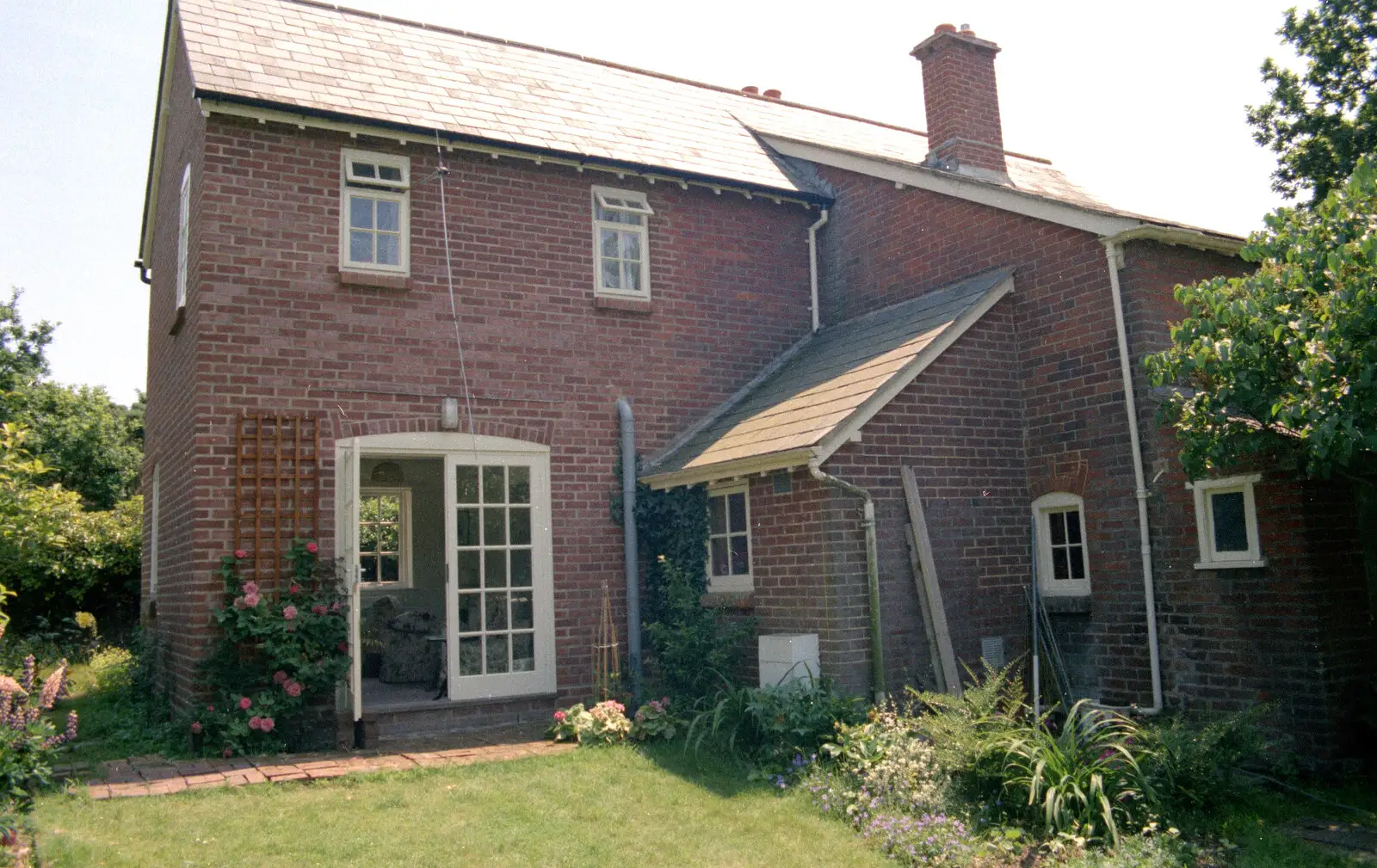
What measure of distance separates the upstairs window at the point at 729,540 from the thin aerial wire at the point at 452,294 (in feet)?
8.26

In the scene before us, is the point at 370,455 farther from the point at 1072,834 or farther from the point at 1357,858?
the point at 1357,858

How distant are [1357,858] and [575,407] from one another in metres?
7.72

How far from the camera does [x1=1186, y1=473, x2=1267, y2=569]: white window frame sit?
864 centimetres

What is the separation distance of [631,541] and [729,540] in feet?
3.63

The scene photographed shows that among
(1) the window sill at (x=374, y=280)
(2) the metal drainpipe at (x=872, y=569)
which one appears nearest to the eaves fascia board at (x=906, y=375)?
(2) the metal drainpipe at (x=872, y=569)

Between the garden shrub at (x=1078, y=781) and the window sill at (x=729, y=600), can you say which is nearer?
the garden shrub at (x=1078, y=781)

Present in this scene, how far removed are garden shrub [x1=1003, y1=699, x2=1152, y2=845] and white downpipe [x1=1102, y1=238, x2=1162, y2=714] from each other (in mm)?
1993

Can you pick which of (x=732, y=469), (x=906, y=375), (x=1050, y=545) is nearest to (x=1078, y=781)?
(x=1050, y=545)

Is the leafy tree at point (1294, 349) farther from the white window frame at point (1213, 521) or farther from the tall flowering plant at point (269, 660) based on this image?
the tall flowering plant at point (269, 660)

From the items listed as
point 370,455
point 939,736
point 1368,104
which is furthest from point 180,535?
point 1368,104

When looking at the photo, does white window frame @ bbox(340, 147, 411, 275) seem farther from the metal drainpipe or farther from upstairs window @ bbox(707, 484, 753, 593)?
the metal drainpipe

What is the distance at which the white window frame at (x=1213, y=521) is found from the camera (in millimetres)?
8641

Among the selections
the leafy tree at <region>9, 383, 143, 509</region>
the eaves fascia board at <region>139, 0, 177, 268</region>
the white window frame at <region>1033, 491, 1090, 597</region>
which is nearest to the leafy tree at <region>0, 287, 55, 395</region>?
the leafy tree at <region>9, 383, 143, 509</region>

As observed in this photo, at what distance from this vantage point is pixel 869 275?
12516mm
